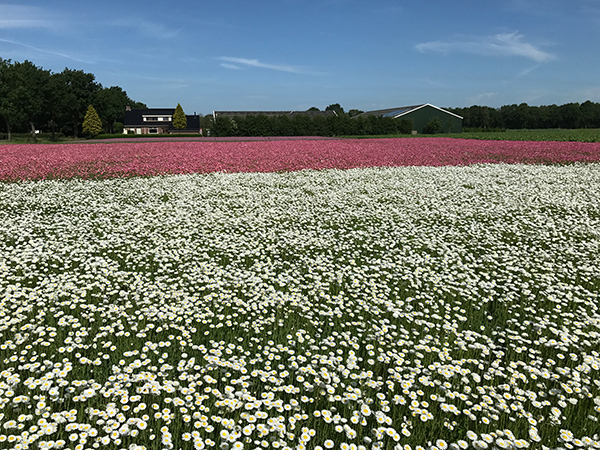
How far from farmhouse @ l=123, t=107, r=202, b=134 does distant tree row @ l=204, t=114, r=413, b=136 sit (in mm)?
44778

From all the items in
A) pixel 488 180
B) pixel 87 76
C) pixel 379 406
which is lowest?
pixel 379 406

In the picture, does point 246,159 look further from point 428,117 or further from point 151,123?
point 151,123

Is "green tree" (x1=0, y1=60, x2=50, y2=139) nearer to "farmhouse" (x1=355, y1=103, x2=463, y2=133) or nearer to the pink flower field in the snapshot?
the pink flower field

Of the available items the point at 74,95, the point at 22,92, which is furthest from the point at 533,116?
the point at 22,92

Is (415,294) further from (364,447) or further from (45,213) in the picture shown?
(45,213)

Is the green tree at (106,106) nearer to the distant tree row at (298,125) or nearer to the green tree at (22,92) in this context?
the green tree at (22,92)

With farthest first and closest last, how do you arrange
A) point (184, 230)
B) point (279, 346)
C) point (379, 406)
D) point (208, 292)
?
point (184, 230) < point (208, 292) < point (279, 346) < point (379, 406)

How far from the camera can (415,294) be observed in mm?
5992

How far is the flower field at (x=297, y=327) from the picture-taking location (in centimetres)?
321

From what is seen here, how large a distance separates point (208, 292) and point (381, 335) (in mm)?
2670

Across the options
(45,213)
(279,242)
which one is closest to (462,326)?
(279,242)

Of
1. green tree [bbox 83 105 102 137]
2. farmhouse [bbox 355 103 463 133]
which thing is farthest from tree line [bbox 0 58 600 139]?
farmhouse [bbox 355 103 463 133]

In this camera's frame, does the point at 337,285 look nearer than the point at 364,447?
No

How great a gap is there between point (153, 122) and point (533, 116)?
118267 mm
